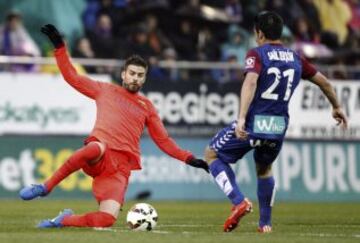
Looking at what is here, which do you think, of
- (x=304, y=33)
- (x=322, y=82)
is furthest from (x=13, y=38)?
(x=322, y=82)

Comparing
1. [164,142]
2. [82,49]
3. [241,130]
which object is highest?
[82,49]

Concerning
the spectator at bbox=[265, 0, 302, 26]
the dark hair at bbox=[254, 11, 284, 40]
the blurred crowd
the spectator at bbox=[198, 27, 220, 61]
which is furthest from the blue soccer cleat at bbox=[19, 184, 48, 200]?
the spectator at bbox=[265, 0, 302, 26]

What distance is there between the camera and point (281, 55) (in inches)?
499

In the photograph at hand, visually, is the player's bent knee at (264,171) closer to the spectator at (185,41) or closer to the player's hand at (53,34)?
the player's hand at (53,34)

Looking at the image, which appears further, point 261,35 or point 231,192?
point 261,35

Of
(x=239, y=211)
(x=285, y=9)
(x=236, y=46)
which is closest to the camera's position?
(x=239, y=211)

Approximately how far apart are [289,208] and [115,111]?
6975mm

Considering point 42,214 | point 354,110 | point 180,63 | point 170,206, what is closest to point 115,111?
point 42,214

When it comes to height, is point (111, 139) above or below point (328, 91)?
below

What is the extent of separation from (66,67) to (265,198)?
102 inches

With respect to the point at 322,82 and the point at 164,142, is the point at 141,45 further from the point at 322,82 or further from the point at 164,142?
the point at 164,142

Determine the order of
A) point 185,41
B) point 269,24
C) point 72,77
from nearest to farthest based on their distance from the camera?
point 269,24
point 72,77
point 185,41

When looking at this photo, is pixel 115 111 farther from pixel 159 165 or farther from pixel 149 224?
pixel 159 165

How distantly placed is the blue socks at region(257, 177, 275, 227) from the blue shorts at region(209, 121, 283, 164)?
0.23 meters
